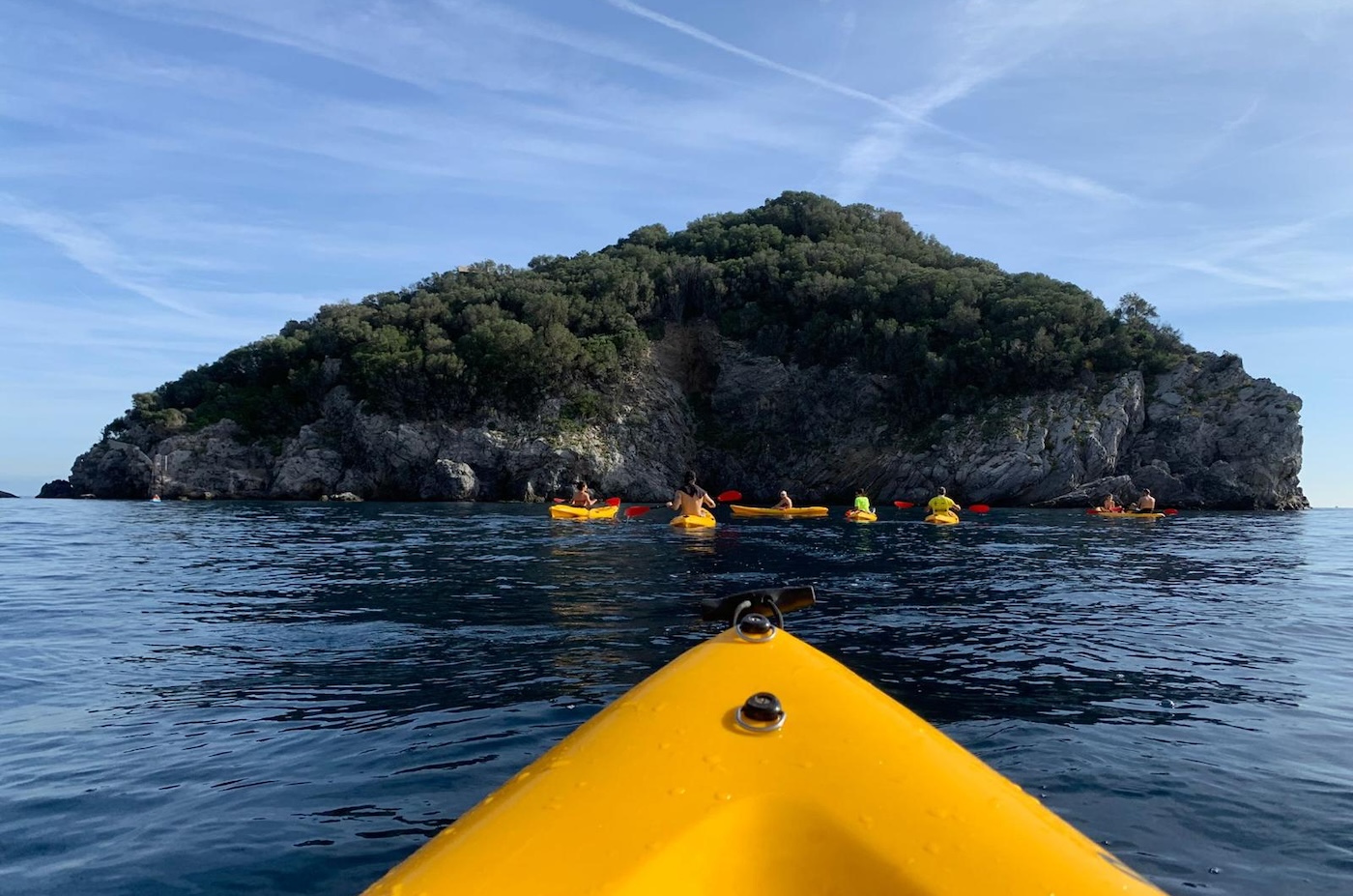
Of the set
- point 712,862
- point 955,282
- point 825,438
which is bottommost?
point 712,862

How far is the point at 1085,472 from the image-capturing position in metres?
48.3

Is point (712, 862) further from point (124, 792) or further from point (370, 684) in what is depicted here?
point (370, 684)

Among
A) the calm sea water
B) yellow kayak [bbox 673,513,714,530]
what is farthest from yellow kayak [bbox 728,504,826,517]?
the calm sea water

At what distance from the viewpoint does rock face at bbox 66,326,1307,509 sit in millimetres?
48312

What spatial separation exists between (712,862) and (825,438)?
193ft

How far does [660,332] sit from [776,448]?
1476 centimetres

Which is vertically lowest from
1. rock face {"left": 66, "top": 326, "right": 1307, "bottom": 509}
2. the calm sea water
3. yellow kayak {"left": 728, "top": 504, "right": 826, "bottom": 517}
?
the calm sea water

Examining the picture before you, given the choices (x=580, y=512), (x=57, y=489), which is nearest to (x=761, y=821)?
(x=580, y=512)

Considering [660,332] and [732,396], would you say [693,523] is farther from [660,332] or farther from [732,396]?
[660,332]

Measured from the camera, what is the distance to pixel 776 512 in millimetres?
29906

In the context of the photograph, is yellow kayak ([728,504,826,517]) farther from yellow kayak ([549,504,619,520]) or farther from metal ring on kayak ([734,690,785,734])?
metal ring on kayak ([734,690,785,734])

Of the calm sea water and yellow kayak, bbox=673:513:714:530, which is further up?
yellow kayak, bbox=673:513:714:530

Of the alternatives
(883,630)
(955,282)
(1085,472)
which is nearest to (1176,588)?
(883,630)

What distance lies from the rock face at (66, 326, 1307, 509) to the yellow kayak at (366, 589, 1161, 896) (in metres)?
48.6
